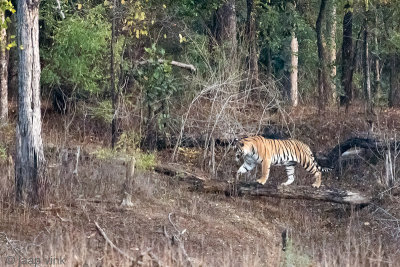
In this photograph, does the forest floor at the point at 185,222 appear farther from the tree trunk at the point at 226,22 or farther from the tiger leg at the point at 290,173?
the tree trunk at the point at 226,22

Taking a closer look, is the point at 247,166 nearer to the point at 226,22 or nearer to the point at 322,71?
the point at 226,22

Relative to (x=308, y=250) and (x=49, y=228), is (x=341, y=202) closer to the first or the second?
(x=308, y=250)

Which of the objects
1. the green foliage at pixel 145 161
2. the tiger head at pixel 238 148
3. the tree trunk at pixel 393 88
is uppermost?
the tree trunk at pixel 393 88

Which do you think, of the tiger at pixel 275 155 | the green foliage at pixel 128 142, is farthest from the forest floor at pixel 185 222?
the green foliage at pixel 128 142

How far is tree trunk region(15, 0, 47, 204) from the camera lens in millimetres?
10836

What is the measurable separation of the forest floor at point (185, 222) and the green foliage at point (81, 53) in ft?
8.25

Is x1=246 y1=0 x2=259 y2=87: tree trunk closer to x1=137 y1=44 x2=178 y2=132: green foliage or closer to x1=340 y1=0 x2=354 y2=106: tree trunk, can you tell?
x1=340 y1=0 x2=354 y2=106: tree trunk

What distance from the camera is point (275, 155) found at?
15203mm

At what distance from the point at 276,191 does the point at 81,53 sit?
7.42 m

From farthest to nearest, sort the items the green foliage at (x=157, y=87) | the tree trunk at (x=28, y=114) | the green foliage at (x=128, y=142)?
the green foliage at (x=157, y=87) → the green foliage at (x=128, y=142) → the tree trunk at (x=28, y=114)

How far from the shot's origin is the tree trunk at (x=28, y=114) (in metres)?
10.8

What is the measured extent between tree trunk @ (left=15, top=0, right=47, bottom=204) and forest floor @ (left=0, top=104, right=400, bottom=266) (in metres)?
0.36

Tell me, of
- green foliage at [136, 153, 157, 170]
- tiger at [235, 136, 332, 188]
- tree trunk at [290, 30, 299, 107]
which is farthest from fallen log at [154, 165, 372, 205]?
tree trunk at [290, 30, 299, 107]

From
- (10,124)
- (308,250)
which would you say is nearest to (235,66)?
(10,124)
